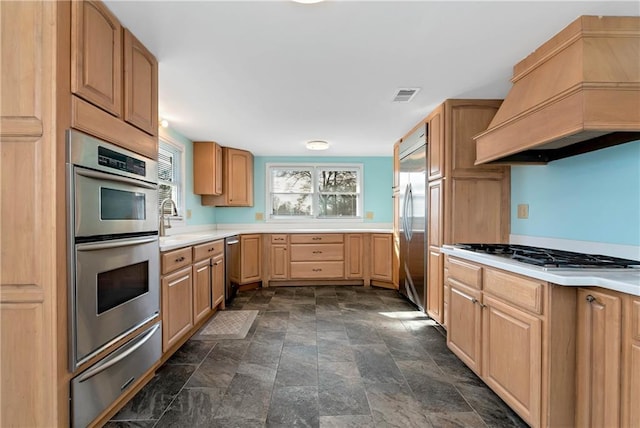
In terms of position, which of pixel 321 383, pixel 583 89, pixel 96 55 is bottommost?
pixel 321 383

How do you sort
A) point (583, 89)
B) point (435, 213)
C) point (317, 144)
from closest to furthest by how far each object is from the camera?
point (583, 89) < point (435, 213) < point (317, 144)

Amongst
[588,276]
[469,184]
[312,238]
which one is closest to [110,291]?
[588,276]

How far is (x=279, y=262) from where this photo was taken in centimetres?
477

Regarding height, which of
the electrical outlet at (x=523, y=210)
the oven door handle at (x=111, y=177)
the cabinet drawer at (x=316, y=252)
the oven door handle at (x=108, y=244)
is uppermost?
the oven door handle at (x=111, y=177)

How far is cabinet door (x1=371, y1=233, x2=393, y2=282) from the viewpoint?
4703mm

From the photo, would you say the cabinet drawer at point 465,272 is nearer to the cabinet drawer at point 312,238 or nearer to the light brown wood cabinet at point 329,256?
the light brown wood cabinet at point 329,256

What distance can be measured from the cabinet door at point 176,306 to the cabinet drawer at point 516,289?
2164 mm

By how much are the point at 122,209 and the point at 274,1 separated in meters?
1.35

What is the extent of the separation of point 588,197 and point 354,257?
3181 mm

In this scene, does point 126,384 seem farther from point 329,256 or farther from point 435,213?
point 329,256

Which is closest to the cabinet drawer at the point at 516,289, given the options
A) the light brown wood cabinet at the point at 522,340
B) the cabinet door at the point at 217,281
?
the light brown wood cabinet at the point at 522,340

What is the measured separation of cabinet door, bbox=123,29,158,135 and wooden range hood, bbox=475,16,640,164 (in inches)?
90.5

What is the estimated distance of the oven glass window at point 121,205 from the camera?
1586mm

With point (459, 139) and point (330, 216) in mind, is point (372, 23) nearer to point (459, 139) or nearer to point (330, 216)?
point (459, 139)
